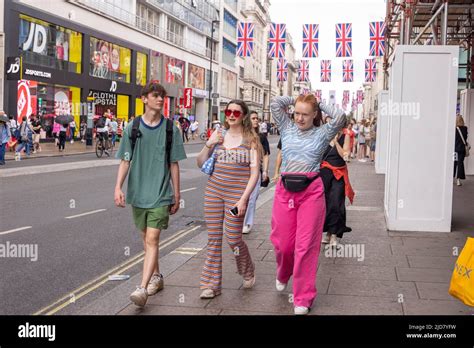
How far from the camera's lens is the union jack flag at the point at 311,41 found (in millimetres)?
24141

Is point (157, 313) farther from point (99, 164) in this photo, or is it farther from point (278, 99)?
point (99, 164)

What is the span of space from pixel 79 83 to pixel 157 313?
31357mm

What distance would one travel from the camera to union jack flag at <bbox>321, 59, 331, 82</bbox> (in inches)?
1417

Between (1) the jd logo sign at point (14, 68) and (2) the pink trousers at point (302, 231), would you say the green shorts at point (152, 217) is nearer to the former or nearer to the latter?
(2) the pink trousers at point (302, 231)

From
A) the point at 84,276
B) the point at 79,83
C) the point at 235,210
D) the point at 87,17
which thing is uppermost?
the point at 87,17

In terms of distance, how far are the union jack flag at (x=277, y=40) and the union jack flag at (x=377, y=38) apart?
470 centimetres

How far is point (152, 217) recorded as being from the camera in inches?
202

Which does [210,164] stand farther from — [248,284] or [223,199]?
[248,284]

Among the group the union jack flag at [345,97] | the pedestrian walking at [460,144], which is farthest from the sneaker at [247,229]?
the union jack flag at [345,97]

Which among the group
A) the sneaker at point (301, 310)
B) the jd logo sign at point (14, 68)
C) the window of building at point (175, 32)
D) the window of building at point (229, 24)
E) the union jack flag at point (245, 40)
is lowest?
the sneaker at point (301, 310)

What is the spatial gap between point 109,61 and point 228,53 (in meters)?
31.8

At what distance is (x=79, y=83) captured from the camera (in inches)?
1359

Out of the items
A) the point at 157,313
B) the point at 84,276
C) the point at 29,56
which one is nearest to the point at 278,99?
the point at 157,313

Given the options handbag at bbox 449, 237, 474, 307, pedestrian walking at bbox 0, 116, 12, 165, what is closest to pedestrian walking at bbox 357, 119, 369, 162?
pedestrian walking at bbox 0, 116, 12, 165
